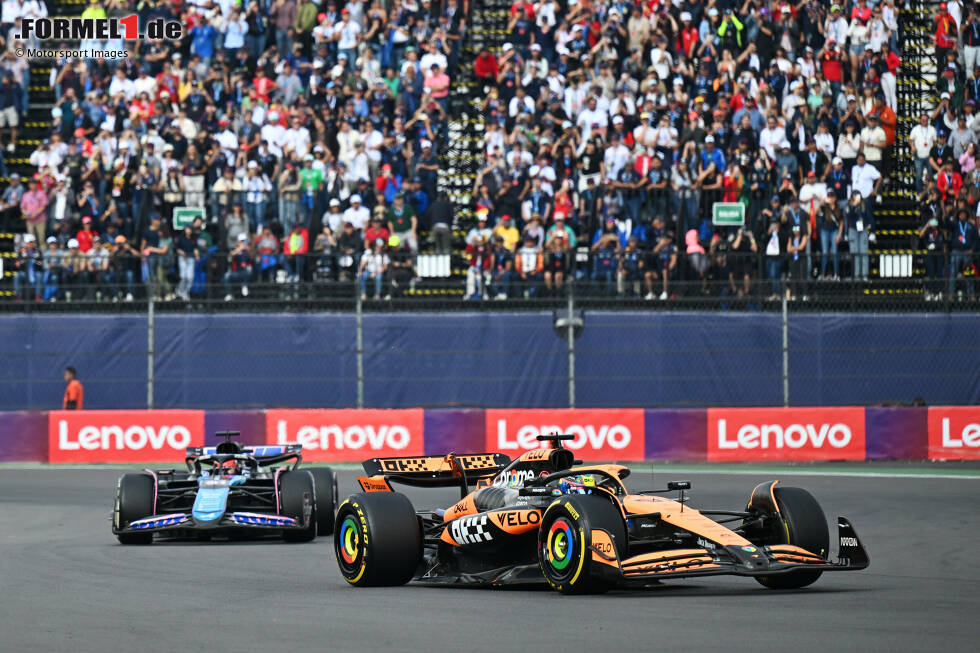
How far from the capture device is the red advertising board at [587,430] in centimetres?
2134

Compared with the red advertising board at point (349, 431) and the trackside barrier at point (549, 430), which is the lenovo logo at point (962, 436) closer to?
the trackside barrier at point (549, 430)

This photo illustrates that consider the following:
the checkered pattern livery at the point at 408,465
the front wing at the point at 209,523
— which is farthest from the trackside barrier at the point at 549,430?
the checkered pattern livery at the point at 408,465

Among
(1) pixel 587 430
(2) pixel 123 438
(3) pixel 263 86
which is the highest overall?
(3) pixel 263 86

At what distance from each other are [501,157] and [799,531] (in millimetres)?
16137

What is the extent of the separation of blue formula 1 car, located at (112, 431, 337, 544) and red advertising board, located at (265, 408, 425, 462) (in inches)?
293

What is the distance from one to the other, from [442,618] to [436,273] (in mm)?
13836

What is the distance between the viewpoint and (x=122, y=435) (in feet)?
72.8

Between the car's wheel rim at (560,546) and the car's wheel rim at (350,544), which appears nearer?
the car's wheel rim at (560,546)

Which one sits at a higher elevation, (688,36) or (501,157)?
(688,36)

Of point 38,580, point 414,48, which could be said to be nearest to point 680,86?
point 414,48

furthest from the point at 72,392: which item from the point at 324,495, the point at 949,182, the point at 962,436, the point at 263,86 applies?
the point at 949,182

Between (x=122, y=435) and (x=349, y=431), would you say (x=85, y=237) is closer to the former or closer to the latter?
(x=122, y=435)

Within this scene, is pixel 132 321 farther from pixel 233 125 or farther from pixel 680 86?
pixel 680 86

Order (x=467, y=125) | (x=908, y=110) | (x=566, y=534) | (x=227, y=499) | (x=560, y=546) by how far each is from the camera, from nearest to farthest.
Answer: (x=566, y=534) → (x=560, y=546) → (x=227, y=499) → (x=908, y=110) → (x=467, y=125)
